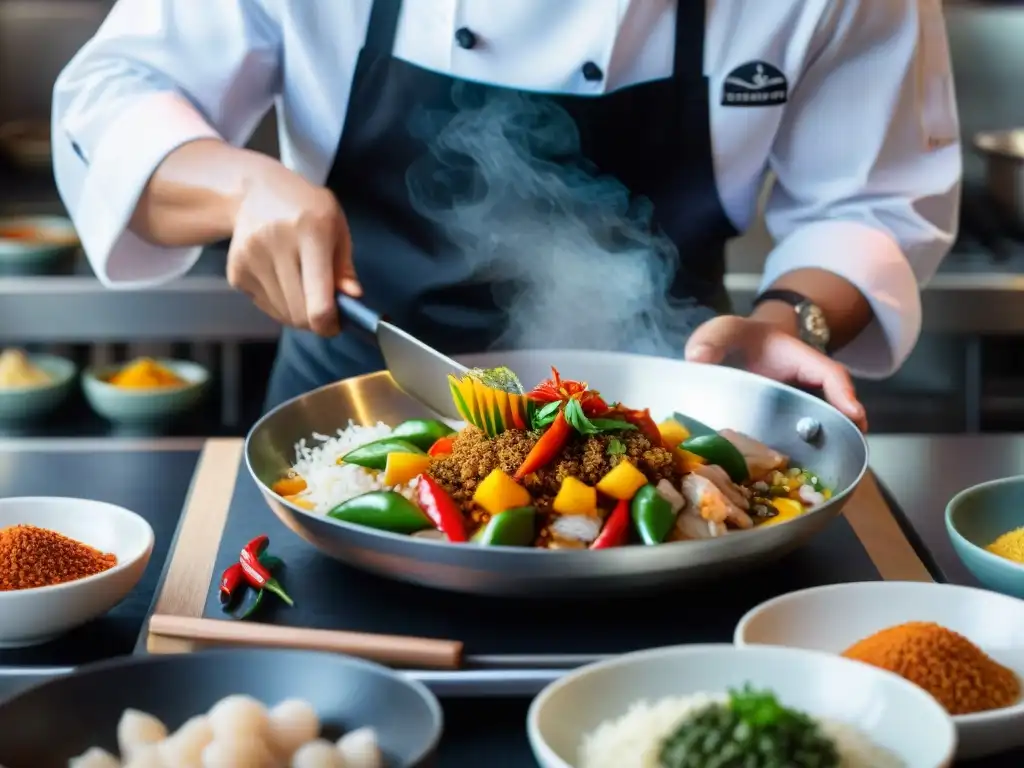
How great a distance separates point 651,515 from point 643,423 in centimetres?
15

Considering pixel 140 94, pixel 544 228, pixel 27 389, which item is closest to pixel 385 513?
pixel 544 228

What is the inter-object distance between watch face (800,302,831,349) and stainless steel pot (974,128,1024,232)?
128 centimetres

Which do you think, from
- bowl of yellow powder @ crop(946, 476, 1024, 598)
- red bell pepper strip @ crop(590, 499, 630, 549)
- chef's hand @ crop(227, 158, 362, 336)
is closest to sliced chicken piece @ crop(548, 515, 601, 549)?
red bell pepper strip @ crop(590, 499, 630, 549)

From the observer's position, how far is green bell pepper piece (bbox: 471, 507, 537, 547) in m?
1.12

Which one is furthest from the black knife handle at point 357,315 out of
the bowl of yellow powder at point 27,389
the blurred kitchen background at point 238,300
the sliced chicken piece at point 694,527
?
the bowl of yellow powder at point 27,389

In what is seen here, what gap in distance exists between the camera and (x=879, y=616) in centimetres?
107

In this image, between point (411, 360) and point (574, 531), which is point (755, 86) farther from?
point (574, 531)

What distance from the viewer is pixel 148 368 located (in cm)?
283

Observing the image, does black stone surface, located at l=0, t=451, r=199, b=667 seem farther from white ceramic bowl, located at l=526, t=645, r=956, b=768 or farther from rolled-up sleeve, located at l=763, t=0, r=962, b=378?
rolled-up sleeve, located at l=763, t=0, r=962, b=378

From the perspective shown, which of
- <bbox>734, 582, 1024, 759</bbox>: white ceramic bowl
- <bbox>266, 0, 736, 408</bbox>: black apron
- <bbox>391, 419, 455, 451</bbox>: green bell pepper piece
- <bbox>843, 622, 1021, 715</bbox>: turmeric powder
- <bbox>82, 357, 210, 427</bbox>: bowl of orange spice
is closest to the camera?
<bbox>843, 622, 1021, 715</bbox>: turmeric powder

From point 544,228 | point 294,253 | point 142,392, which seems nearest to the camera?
point 294,253

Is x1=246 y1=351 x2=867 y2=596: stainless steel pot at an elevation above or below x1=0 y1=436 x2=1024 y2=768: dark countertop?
above

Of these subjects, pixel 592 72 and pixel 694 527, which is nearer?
pixel 694 527

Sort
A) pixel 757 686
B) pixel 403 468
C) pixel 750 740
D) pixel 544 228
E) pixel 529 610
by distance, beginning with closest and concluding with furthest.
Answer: pixel 750 740 < pixel 757 686 < pixel 529 610 < pixel 403 468 < pixel 544 228
